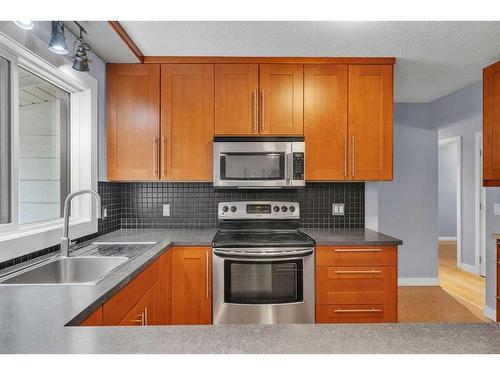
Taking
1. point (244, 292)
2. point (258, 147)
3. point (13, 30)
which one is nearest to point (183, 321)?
point (244, 292)

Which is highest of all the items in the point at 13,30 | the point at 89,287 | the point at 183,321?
the point at 13,30

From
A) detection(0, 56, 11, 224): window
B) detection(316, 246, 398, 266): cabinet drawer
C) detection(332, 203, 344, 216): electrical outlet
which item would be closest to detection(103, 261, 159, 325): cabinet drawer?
detection(0, 56, 11, 224): window

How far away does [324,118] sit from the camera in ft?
8.80

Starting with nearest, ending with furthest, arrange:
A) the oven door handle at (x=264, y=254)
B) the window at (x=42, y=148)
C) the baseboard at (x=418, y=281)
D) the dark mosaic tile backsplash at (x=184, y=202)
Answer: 1. the window at (x=42, y=148)
2. the oven door handle at (x=264, y=254)
3. the dark mosaic tile backsplash at (x=184, y=202)
4. the baseboard at (x=418, y=281)

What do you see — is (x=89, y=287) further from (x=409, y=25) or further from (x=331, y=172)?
(x=409, y=25)

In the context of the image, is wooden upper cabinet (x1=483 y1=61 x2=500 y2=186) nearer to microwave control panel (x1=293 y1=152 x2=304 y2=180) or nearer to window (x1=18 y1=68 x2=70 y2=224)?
microwave control panel (x1=293 y1=152 x2=304 y2=180)

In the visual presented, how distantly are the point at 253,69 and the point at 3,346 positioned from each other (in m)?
2.40

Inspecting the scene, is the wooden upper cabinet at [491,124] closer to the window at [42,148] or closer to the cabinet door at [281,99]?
the cabinet door at [281,99]

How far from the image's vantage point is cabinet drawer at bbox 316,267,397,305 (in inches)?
92.9

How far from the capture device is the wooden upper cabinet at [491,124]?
264 centimetres

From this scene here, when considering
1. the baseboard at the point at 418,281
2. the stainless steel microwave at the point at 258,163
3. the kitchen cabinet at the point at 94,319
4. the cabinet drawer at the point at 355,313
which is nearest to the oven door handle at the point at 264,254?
the cabinet drawer at the point at 355,313

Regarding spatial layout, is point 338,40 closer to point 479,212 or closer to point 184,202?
point 184,202

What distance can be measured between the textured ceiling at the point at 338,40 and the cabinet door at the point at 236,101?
6.0 inches

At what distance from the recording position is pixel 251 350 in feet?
2.28
